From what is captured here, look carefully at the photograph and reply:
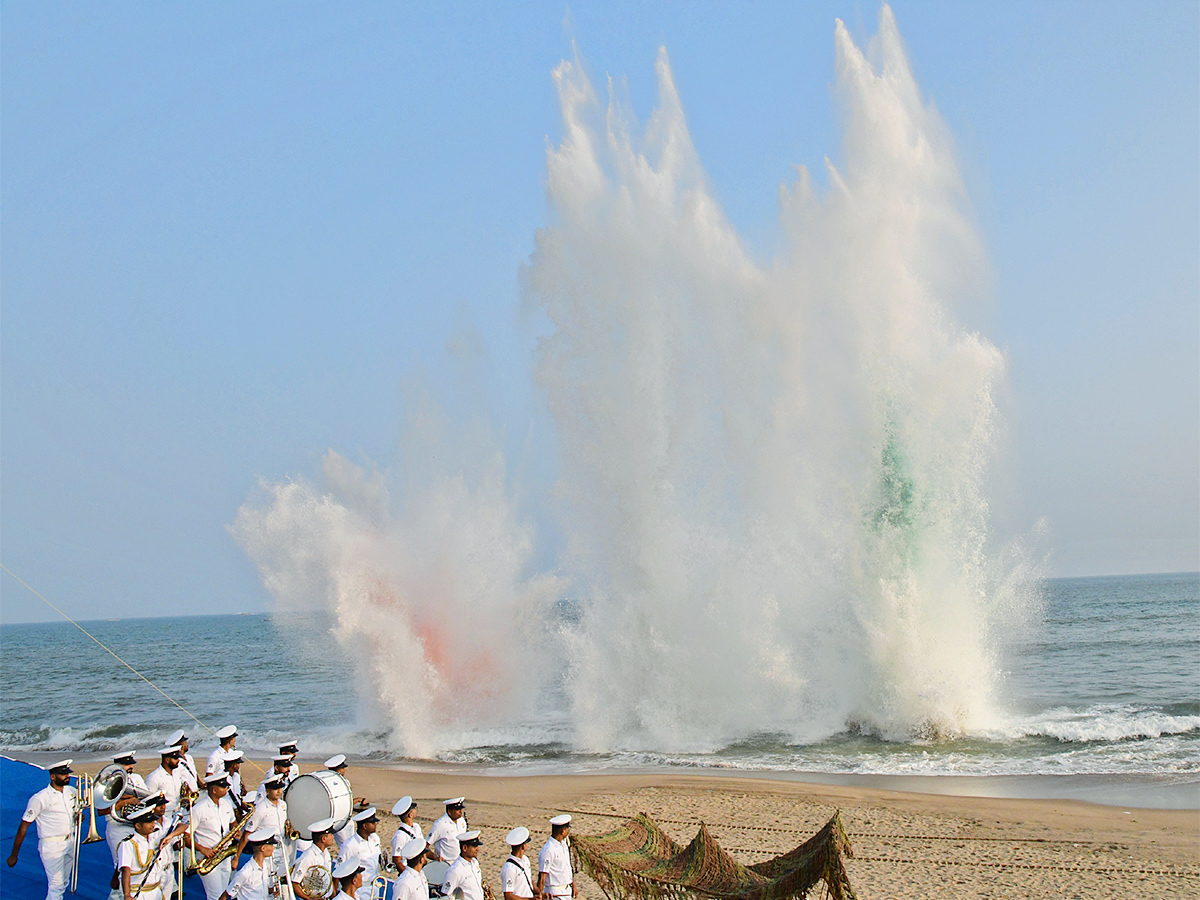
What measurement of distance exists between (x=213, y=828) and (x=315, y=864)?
151 cm

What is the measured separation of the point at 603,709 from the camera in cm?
2323

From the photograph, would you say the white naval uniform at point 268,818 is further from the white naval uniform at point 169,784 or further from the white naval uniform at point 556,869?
the white naval uniform at point 556,869

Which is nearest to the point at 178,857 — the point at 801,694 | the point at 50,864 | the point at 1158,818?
the point at 50,864

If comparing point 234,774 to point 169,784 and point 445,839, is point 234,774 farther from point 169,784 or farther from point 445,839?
point 445,839

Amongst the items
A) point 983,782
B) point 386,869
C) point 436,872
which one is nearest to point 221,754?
point 386,869

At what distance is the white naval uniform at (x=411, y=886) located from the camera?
295 inches

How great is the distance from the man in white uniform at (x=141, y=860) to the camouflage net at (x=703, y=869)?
161 inches

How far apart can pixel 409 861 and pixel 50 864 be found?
13.5ft

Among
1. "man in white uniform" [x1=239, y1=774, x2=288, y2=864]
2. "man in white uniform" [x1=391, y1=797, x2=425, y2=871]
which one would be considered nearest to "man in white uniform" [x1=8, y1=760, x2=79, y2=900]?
"man in white uniform" [x1=239, y1=774, x2=288, y2=864]

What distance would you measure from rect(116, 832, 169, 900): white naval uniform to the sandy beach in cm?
515

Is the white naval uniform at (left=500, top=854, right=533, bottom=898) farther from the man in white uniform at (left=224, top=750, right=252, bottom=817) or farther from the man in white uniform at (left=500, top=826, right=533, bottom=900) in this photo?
the man in white uniform at (left=224, top=750, right=252, bottom=817)

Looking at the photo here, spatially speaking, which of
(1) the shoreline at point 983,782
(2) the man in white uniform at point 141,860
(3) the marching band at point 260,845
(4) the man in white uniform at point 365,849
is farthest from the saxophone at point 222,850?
(1) the shoreline at point 983,782

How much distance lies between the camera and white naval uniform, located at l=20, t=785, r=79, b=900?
8.80 meters

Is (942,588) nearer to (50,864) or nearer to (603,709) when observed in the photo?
(603,709)
